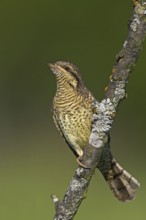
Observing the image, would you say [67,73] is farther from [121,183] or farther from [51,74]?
[51,74]

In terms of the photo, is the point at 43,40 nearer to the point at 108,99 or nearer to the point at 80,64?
the point at 80,64

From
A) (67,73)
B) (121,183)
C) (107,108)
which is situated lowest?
(121,183)

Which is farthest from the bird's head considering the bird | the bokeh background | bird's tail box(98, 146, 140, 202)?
the bokeh background

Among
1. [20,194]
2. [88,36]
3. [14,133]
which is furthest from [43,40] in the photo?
[20,194]

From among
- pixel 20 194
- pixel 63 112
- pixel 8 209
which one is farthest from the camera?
pixel 20 194

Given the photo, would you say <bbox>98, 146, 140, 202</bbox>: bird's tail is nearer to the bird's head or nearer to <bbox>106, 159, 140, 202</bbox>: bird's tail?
<bbox>106, 159, 140, 202</bbox>: bird's tail

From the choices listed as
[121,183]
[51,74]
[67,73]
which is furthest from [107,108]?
[51,74]
